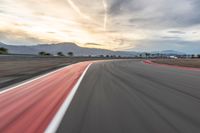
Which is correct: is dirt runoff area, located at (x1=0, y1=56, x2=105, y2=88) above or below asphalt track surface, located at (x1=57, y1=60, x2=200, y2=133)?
below

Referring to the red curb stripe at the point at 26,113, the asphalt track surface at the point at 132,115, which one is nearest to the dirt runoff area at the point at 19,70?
the red curb stripe at the point at 26,113

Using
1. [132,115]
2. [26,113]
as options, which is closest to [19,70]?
[26,113]

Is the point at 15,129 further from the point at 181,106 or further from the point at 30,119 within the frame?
the point at 181,106

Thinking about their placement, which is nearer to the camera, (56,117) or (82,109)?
(56,117)

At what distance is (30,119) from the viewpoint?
6.36 m

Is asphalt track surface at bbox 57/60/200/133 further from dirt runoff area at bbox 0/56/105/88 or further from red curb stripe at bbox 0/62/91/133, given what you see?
dirt runoff area at bbox 0/56/105/88

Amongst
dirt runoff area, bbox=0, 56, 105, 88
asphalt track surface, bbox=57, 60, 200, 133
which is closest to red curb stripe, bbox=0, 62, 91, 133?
asphalt track surface, bbox=57, 60, 200, 133

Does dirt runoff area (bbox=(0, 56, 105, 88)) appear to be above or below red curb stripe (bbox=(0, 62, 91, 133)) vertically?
below

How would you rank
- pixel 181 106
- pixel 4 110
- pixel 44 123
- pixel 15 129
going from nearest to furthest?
pixel 15 129
pixel 44 123
pixel 4 110
pixel 181 106

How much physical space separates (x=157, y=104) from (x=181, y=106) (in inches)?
25.9

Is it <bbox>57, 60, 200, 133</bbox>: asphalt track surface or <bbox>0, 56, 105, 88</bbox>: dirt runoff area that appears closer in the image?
<bbox>57, 60, 200, 133</bbox>: asphalt track surface

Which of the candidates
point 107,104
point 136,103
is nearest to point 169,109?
point 136,103

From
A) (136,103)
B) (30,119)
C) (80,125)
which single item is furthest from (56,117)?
(136,103)

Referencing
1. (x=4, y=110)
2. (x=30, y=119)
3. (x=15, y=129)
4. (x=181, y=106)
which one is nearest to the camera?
(x=15, y=129)
